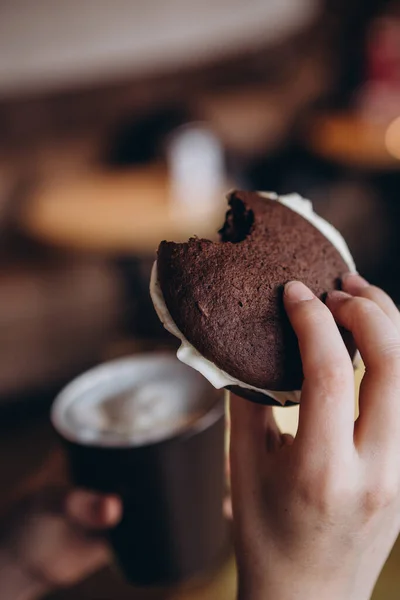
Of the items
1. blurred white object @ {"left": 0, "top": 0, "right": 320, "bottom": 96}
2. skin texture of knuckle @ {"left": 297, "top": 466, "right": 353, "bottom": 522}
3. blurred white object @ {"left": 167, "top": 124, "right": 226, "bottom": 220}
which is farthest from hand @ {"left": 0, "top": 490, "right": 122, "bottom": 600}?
blurred white object @ {"left": 0, "top": 0, "right": 320, "bottom": 96}

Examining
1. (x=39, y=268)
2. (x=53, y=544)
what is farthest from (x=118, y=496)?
(x=39, y=268)

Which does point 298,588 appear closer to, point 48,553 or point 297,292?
point 297,292

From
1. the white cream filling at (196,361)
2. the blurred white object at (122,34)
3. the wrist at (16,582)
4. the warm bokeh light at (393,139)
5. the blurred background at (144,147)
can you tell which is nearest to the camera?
the white cream filling at (196,361)

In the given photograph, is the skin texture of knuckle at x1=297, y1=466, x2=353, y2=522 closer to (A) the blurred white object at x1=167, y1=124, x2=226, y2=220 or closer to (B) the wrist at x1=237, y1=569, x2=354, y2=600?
(B) the wrist at x1=237, y1=569, x2=354, y2=600

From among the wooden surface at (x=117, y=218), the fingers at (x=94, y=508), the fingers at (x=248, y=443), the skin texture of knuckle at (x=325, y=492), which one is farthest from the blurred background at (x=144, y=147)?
the skin texture of knuckle at (x=325, y=492)

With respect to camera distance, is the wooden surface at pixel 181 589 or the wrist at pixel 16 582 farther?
the wrist at pixel 16 582

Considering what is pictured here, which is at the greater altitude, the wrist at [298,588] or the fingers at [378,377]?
the fingers at [378,377]

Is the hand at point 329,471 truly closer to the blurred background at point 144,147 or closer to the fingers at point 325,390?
the fingers at point 325,390

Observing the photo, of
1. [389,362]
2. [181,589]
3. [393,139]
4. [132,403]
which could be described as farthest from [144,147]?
[389,362]
